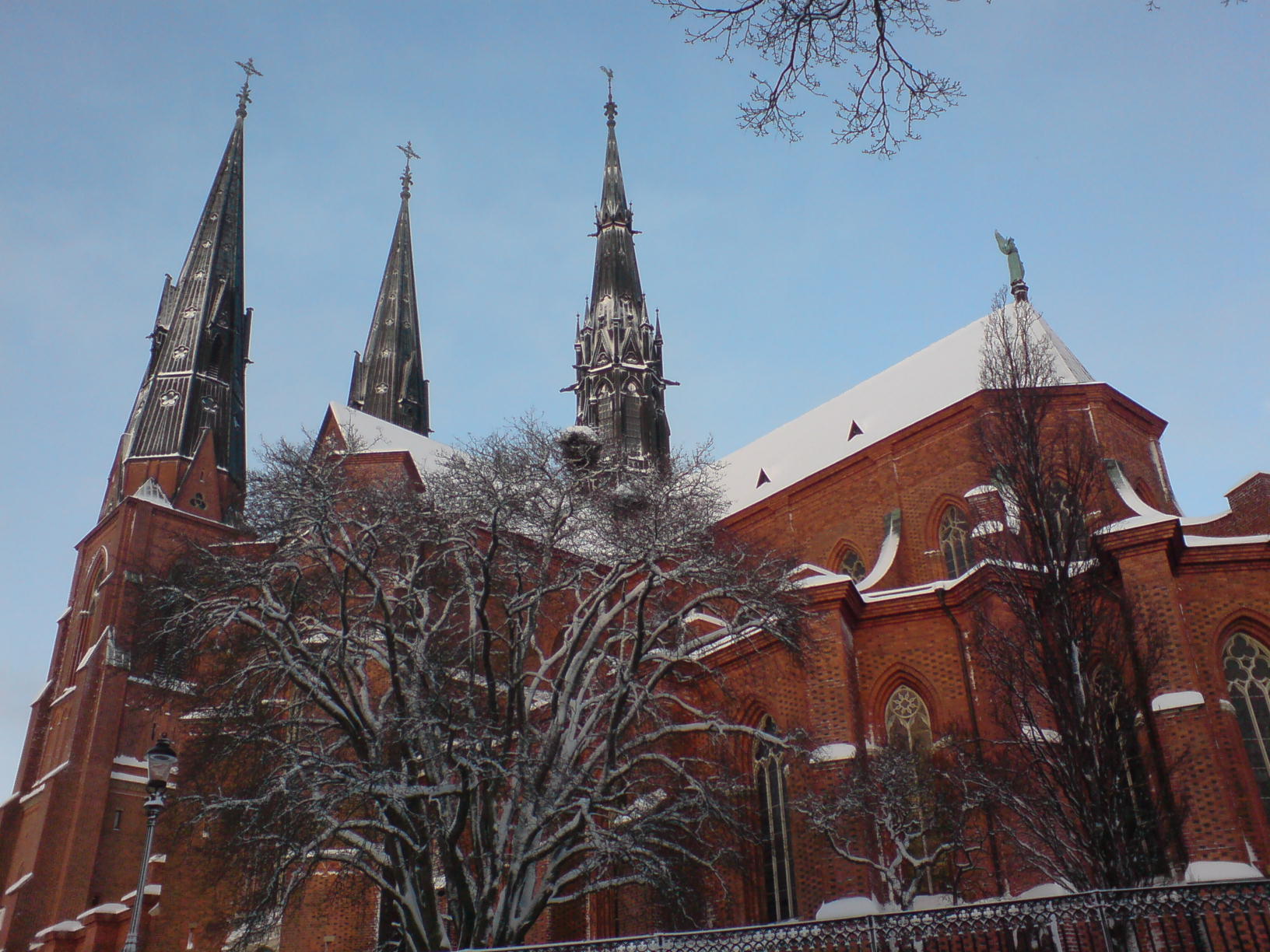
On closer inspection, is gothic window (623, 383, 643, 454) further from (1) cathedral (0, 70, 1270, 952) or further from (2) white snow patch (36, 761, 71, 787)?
(2) white snow patch (36, 761, 71, 787)

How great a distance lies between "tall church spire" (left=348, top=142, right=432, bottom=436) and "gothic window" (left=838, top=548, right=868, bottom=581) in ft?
69.4

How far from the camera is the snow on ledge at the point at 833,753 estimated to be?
17.7 m

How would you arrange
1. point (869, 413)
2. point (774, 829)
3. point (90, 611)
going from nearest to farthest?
point (774, 829)
point (869, 413)
point (90, 611)

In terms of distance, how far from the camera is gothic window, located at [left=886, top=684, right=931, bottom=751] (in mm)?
18672

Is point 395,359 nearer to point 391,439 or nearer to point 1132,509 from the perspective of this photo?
point 391,439

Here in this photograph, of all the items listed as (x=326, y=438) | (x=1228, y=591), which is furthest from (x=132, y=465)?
(x=1228, y=591)

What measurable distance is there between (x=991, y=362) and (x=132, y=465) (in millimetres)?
28520

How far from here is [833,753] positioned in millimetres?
17828

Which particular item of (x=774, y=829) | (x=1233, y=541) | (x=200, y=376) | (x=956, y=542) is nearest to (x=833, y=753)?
(x=774, y=829)

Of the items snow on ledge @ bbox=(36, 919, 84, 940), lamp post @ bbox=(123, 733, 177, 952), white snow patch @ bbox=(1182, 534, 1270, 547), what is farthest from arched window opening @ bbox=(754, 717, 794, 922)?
snow on ledge @ bbox=(36, 919, 84, 940)

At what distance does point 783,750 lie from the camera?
18.0 meters

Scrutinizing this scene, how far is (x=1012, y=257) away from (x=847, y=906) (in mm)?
16122

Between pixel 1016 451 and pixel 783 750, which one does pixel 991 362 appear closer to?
pixel 1016 451

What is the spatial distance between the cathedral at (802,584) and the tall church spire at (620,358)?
0.35 feet
